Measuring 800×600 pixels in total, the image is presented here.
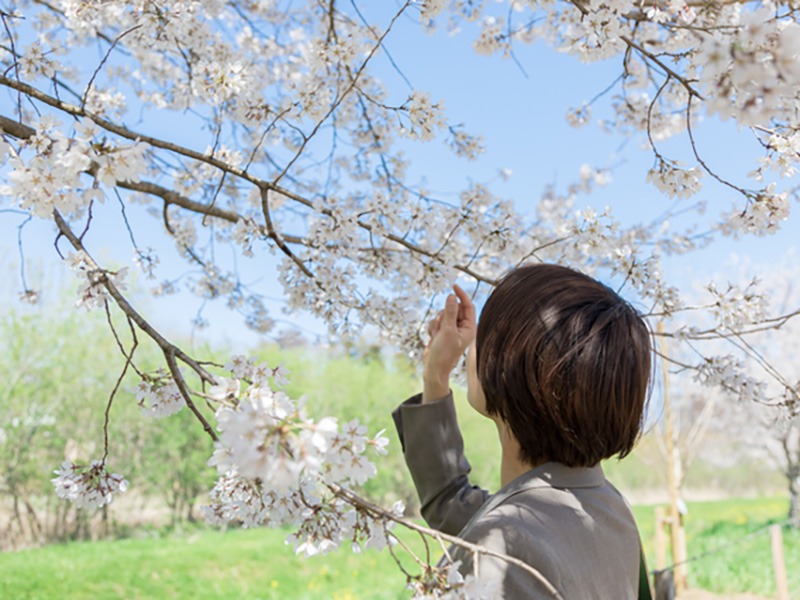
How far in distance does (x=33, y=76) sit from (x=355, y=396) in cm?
779

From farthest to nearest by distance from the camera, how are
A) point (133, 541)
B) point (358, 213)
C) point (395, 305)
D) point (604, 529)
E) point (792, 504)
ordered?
point (792, 504) → point (133, 541) → point (395, 305) → point (358, 213) → point (604, 529)

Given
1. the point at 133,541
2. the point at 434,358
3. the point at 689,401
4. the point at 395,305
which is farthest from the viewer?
the point at 689,401

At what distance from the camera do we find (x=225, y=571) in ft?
19.0

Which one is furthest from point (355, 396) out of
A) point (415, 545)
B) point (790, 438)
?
point (790, 438)

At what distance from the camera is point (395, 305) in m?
1.98

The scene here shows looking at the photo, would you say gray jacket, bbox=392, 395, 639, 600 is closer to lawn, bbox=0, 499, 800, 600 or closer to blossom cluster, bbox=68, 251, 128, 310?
blossom cluster, bbox=68, 251, 128, 310

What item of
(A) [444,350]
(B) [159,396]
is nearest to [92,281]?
(B) [159,396]

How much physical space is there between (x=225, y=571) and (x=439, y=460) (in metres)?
5.27

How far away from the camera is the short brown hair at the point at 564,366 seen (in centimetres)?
86

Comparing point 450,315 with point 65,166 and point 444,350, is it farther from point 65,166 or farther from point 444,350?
point 65,166

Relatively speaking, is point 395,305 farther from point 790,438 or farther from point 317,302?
point 790,438

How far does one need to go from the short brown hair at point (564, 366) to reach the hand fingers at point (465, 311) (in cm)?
21

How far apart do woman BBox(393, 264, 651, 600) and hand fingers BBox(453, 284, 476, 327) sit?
0.59 ft

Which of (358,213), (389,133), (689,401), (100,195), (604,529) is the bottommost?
(604,529)
